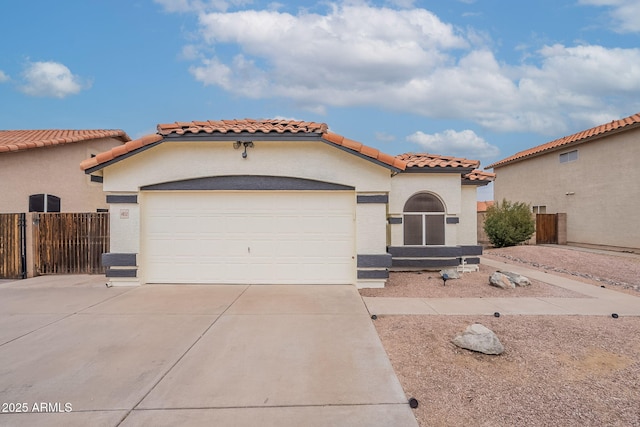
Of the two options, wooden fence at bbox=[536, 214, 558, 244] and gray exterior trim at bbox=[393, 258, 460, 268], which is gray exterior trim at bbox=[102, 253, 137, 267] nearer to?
gray exterior trim at bbox=[393, 258, 460, 268]

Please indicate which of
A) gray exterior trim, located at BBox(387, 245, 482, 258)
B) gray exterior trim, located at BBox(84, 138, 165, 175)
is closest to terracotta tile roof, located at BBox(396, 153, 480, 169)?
gray exterior trim, located at BBox(387, 245, 482, 258)

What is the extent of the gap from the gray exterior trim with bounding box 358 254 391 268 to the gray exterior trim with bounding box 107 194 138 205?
602 cm

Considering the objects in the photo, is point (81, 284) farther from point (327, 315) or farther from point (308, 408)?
point (308, 408)

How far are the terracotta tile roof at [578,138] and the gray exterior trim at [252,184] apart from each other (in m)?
15.3

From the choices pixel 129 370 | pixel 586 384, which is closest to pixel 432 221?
pixel 586 384

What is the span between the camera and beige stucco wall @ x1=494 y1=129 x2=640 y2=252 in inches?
606

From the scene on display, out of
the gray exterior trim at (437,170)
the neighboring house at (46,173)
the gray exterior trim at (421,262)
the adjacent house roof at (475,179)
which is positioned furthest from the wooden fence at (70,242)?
the adjacent house roof at (475,179)

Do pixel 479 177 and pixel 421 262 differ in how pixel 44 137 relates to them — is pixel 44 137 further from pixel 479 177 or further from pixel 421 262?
pixel 479 177

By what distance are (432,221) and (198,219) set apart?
687cm

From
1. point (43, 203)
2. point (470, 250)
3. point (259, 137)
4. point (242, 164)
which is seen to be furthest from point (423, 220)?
point (43, 203)

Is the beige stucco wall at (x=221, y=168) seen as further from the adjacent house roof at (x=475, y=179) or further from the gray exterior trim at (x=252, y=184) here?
the adjacent house roof at (x=475, y=179)

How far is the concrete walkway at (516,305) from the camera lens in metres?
6.66

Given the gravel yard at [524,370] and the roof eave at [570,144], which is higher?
the roof eave at [570,144]

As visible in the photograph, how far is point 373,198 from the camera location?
344 inches
